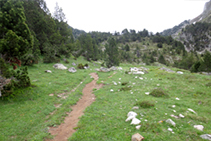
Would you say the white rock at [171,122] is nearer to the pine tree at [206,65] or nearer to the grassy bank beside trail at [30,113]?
the grassy bank beside trail at [30,113]

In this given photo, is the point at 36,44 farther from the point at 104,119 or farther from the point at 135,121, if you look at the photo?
the point at 135,121

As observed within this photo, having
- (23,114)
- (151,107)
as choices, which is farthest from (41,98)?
(151,107)

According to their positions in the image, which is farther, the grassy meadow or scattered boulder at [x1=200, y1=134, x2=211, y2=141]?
the grassy meadow

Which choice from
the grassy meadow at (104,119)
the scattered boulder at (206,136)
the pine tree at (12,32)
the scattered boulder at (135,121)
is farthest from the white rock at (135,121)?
the pine tree at (12,32)

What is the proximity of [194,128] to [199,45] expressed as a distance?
635 feet

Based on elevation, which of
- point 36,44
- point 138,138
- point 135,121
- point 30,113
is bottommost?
point 30,113

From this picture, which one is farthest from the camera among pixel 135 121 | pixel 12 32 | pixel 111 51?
pixel 111 51

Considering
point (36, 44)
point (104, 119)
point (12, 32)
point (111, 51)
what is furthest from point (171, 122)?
point (111, 51)

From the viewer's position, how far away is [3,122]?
10.0 meters

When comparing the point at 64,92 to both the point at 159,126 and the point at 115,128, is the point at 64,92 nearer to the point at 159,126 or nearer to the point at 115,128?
the point at 115,128

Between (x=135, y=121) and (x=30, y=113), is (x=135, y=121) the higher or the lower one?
the higher one

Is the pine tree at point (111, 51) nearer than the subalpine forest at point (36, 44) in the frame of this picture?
No

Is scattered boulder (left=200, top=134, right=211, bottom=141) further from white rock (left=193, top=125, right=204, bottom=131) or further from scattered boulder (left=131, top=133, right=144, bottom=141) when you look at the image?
scattered boulder (left=131, top=133, right=144, bottom=141)

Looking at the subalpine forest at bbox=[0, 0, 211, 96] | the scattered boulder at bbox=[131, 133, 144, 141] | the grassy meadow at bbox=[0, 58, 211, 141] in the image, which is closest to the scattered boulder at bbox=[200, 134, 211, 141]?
the grassy meadow at bbox=[0, 58, 211, 141]
